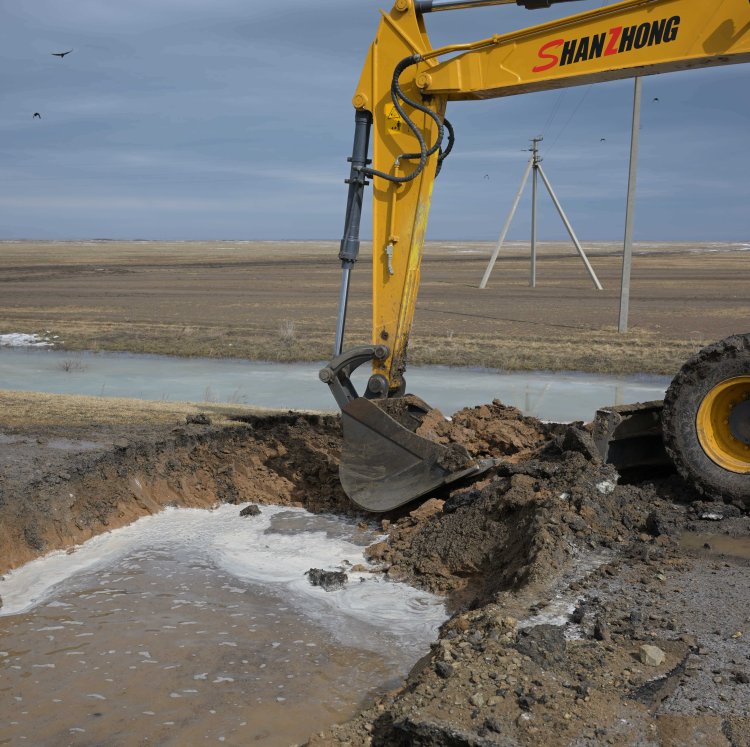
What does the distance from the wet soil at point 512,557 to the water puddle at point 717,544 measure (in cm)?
3

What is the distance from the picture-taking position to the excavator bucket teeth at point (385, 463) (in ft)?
24.9

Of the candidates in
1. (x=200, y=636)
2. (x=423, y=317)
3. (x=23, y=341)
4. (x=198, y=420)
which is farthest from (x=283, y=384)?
(x=423, y=317)

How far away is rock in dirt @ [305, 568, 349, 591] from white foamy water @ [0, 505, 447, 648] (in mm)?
40

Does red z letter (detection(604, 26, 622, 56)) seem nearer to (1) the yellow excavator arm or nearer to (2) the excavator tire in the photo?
(1) the yellow excavator arm

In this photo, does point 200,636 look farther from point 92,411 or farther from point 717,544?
point 92,411

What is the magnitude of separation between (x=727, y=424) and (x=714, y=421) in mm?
102

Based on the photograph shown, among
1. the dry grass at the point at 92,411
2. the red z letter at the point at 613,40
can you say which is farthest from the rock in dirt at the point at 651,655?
the dry grass at the point at 92,411

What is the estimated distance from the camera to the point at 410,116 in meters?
7.91

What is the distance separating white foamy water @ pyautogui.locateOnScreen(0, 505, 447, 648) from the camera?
6230 mm

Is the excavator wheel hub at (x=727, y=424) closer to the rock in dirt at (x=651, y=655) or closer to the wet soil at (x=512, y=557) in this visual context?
the wet soil at (x=512, y=557)

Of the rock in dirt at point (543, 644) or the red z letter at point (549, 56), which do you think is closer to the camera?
the rock in dirt at point (543, 644)

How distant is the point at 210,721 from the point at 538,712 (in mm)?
1779

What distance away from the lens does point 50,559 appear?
7387 mm

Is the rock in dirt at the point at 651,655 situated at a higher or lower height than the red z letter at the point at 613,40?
lower
